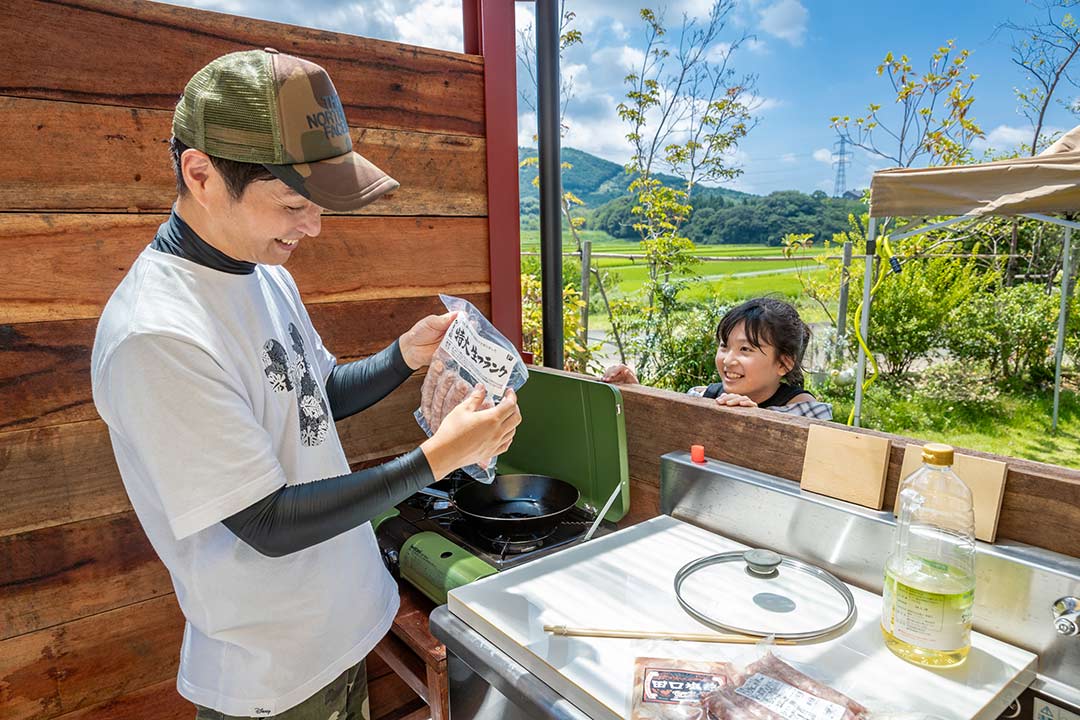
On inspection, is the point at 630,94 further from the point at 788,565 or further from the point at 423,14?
the point at 788,565

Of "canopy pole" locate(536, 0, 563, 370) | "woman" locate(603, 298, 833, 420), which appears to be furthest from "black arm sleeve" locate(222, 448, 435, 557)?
"canopy pole" locate(536, 0, 563, 370)

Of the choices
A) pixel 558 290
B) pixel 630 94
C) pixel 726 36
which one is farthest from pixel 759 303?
pixel 726 36

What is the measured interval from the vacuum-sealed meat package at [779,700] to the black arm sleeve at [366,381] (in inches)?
34.9

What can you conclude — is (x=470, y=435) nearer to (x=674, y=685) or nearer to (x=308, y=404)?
(x=308, y=404)

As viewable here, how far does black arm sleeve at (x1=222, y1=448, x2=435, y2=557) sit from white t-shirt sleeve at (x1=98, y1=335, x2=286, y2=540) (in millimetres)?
33

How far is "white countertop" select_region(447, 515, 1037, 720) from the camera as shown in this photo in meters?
0.79

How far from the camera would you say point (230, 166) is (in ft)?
2.93

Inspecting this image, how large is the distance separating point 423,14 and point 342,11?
0.30 metres

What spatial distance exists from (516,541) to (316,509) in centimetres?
57

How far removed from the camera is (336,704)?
3.76 feet

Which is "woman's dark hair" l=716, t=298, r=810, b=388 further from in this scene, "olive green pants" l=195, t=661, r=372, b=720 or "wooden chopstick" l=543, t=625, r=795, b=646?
"olive green pants" l=195, t=661, r=372, b=720

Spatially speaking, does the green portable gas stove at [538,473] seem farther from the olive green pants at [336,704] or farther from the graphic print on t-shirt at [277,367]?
the graphic print on t-shirt at [277,367]

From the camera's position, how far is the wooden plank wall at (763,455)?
907mm

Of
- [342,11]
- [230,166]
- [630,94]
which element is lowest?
[230,166]
